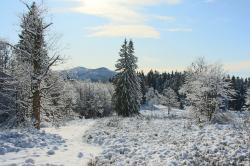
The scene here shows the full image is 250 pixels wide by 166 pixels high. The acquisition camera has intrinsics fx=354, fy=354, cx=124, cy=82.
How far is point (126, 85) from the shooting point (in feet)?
192

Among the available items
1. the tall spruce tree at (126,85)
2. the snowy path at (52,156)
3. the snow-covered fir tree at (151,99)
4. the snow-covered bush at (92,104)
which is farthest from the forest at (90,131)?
the snow-covered fir tree at (151,99)

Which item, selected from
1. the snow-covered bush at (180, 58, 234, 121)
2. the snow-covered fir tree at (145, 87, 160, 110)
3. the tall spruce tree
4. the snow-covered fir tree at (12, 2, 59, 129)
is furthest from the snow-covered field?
the snow-covered fir tree at (145, 87, 160, 110)

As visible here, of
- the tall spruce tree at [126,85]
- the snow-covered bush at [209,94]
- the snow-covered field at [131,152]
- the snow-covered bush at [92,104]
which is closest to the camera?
the snow-covered field at [131,152]

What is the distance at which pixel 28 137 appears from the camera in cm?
1775

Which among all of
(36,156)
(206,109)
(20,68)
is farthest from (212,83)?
(36,156)

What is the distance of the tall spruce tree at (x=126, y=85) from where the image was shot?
5784 centimetres

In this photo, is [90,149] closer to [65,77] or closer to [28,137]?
[28,137]

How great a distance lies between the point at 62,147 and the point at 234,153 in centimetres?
857

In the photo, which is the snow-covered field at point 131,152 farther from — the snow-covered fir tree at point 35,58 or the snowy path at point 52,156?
the snow-covered fir tree at point 35,58

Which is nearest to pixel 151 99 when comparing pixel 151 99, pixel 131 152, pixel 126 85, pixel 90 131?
pixel 151 99

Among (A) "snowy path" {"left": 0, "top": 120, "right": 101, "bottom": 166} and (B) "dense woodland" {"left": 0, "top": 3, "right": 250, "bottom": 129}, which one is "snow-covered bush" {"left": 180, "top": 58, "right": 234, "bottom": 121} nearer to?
(B) "dense woodland" {"left": 0, "top": 3, "right": 250, "bottom": 129}

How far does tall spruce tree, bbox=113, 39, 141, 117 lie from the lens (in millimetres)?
57844

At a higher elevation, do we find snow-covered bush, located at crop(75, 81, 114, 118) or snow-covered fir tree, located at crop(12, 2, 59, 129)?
snow-covered fir tree, located at crop(12, 2, 59, 129)

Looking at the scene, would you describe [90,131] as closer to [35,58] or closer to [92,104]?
[35,58]
